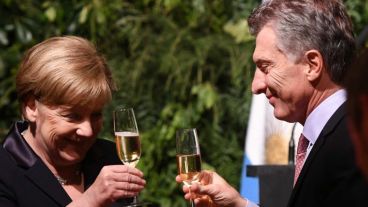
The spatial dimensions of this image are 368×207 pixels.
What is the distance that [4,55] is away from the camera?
7.80 metres

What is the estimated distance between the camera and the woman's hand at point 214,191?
11.3 feet

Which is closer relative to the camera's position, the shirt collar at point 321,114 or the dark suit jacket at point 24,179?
the shirt collar at point 321,114

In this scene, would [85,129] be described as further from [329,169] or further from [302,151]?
[329,169]

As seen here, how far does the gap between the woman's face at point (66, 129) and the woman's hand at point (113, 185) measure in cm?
31

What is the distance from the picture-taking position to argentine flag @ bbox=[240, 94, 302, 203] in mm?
5836

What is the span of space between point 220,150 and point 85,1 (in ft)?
5.65

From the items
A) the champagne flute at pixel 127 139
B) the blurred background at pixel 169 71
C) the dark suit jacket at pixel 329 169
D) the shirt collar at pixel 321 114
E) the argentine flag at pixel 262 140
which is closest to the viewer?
the dark suit jacket at pixel 329 169

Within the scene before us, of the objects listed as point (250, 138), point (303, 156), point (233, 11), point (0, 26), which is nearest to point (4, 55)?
point (0, 26)

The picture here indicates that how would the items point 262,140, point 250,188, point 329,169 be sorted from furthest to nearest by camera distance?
point 262,140
point 250,188
point 329,169

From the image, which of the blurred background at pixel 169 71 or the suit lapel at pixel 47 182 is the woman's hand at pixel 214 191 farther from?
the blurred background at pixel 169 71

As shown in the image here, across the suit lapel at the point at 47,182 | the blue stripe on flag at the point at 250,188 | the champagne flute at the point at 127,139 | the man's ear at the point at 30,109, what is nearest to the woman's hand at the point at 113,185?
the champagne flute at the point at 127,139

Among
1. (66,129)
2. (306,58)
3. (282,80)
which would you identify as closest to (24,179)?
(66,129)

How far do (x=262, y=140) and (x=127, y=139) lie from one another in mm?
2652

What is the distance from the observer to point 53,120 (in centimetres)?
368
